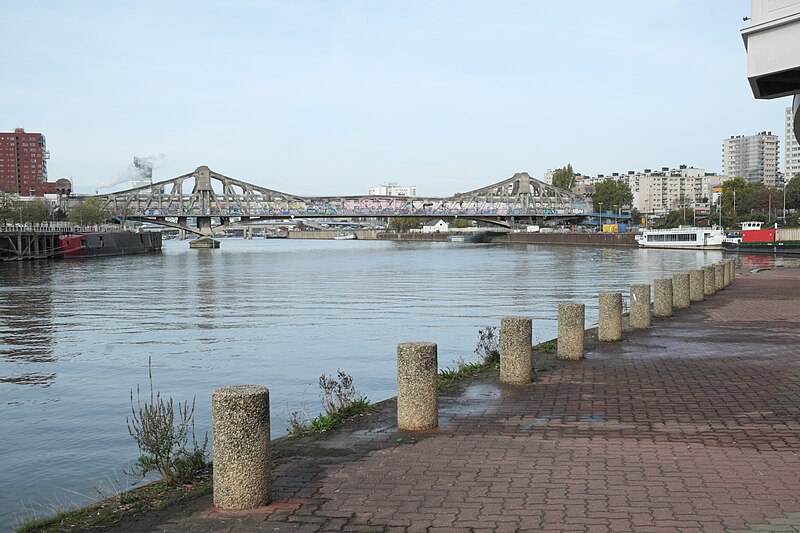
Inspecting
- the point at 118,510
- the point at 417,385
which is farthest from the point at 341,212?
the point at 118,510

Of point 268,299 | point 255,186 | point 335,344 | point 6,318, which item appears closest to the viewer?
point 335,344

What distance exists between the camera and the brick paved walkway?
216 inches

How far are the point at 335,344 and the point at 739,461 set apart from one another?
44.4ft

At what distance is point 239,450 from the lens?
5812mm

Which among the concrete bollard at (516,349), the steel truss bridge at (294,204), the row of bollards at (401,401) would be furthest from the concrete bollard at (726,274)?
the steel truss bridge at (294,204)

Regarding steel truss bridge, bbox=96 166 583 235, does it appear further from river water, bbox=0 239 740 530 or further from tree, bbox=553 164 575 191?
river water, bbox=0 239 740 530

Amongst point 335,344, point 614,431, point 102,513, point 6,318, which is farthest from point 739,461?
point 6,318

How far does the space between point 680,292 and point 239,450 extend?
16.0 metres

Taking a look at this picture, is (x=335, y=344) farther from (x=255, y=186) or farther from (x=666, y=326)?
(x=255, y=186)

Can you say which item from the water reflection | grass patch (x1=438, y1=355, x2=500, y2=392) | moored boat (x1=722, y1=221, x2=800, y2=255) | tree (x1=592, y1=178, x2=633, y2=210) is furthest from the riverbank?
tree (x1=592, y1=178, x2=633, y2=210)

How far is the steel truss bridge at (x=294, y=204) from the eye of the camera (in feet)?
444

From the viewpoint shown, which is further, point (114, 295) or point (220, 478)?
point (114, 295)

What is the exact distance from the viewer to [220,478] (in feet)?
19.2

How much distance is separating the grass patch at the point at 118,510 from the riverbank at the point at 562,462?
0.16m
